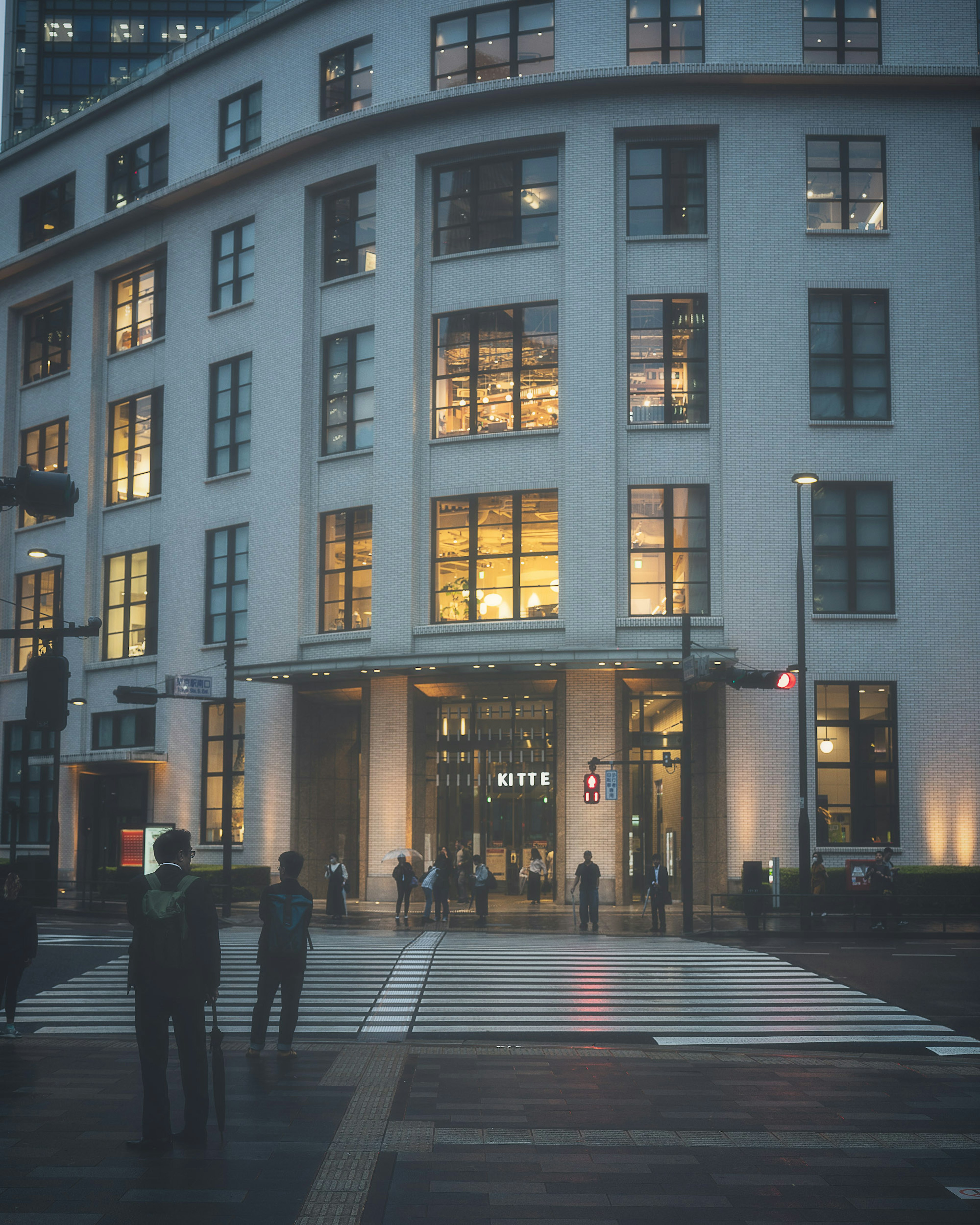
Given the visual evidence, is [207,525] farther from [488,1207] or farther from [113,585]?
[488,1207]

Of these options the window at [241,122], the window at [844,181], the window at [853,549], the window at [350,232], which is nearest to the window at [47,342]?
the window at [241,122]

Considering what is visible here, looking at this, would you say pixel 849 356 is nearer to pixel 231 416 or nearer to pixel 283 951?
pixel 231 416

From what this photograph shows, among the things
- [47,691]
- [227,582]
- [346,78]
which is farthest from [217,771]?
[47,691]

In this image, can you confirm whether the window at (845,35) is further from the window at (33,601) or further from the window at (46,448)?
the window at (33,601)

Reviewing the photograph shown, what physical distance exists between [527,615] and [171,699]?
1378cm

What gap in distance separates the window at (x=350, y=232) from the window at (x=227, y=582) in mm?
8576

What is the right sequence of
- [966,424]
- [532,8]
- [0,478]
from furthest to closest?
[532,8]
[966,424]
[0,478]

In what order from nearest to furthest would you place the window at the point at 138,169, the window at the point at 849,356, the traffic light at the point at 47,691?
the traffic light at the point at 47,691
the window at the point at 849,356
the window at the point at 138,169

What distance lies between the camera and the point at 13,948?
13.4 metres

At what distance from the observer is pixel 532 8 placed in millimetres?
37812

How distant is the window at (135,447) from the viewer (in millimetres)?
45219

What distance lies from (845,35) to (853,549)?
14621 millimetres

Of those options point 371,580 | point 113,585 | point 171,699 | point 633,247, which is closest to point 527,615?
point 371,580

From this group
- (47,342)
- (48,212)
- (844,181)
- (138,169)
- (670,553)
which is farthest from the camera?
(47,342)
